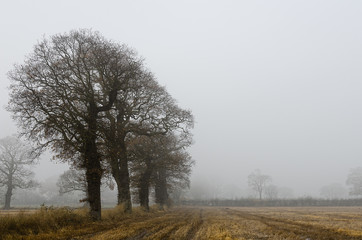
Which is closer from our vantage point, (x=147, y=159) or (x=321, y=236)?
(x=321, y=236)

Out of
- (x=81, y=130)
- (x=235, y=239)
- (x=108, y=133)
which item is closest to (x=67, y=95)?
(x=81, y=130)

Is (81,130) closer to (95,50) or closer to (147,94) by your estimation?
(95,50)

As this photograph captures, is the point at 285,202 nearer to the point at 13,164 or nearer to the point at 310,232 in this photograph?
the point at 13,164

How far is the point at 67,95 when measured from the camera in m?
17.4

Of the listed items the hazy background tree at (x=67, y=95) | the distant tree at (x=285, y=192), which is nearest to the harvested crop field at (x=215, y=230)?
the hazy background tree at (x=67, y=95)

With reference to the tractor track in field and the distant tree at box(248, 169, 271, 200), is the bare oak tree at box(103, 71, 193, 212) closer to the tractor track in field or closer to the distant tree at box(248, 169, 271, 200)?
the tractor track in field

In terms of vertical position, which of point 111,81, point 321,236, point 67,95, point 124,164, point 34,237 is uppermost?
point 111,81

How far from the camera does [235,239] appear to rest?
8891mm

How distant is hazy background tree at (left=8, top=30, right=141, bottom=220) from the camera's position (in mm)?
16250

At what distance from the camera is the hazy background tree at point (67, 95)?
1625 cm

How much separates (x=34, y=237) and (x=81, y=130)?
874 cm

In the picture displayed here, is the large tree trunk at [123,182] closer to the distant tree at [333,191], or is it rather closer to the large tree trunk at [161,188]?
the large tree trunk at [161,188]

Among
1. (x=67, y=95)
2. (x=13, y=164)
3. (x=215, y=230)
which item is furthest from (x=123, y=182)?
(x=13, y=164)

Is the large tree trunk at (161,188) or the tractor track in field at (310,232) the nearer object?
the tractor track in field at (310,232)
